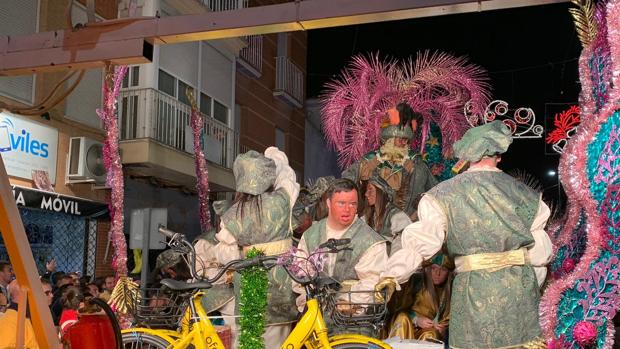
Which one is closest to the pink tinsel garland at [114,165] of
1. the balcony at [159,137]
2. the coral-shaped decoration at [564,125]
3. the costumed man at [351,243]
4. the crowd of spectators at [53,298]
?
the crowd of spectators at [53,298]

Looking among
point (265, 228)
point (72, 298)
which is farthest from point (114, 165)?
point (265, 228)

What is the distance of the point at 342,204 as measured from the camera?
5406 mm

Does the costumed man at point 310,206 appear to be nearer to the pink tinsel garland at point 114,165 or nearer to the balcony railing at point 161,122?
the pink tinsel garland at point 114,165

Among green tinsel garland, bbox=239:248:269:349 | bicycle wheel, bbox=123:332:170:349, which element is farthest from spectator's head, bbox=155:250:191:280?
green tinsel garland, bbox=239:248:269:349

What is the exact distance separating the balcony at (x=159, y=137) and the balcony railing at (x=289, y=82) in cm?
428

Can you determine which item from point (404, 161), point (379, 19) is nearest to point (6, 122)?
point (404, 161)

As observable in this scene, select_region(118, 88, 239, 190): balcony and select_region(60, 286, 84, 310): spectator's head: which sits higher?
select_region(118, 88, 239, 190): balcony

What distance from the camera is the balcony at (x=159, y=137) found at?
13.6 meters

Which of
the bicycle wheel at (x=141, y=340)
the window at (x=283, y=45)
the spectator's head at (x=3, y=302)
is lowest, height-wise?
the bicycle wheel at (x=141, y=340)

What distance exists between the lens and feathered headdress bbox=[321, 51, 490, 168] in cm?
836

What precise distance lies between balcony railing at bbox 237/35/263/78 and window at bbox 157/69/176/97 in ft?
10.3

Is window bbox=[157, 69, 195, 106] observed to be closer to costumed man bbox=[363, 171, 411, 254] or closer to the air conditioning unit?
the air conditioning unit

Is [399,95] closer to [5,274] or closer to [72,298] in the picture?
[72,298]

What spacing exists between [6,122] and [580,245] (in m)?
8.58
